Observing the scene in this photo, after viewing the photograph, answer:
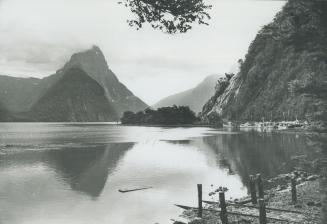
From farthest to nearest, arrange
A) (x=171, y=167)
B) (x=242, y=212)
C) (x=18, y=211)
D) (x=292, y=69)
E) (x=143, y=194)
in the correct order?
(x=292, y=69) < (x=171, y=167) < (x=143, y=194) < (x=18, y=211) < (x=242, y=212)

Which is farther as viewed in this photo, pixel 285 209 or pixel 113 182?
pixel 113 182

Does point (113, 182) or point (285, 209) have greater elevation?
point (285, 209)

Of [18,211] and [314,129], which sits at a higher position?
[314,129]

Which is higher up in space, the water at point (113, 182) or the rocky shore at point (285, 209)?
the rocky shore at point (285, 209)

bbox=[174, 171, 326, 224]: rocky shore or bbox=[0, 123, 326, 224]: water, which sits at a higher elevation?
bbox=[174, 171, 326, 224]: rocky shore

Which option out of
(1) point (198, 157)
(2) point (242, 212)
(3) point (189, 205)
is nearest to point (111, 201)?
(3) point (189, 205)

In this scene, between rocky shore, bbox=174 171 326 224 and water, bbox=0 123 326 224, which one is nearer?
rocky shore, bbox=174 171 326 224

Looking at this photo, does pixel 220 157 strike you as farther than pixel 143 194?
Yes

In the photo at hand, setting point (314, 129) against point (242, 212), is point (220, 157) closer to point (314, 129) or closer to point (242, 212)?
point (242, 212)

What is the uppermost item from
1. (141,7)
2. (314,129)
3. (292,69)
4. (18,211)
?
(292,69)

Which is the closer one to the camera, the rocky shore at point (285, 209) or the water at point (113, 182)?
the rocky shore at point (285, 209)

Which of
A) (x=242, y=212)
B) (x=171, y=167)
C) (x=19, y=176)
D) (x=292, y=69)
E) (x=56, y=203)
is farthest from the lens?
(x=292, y=69)
